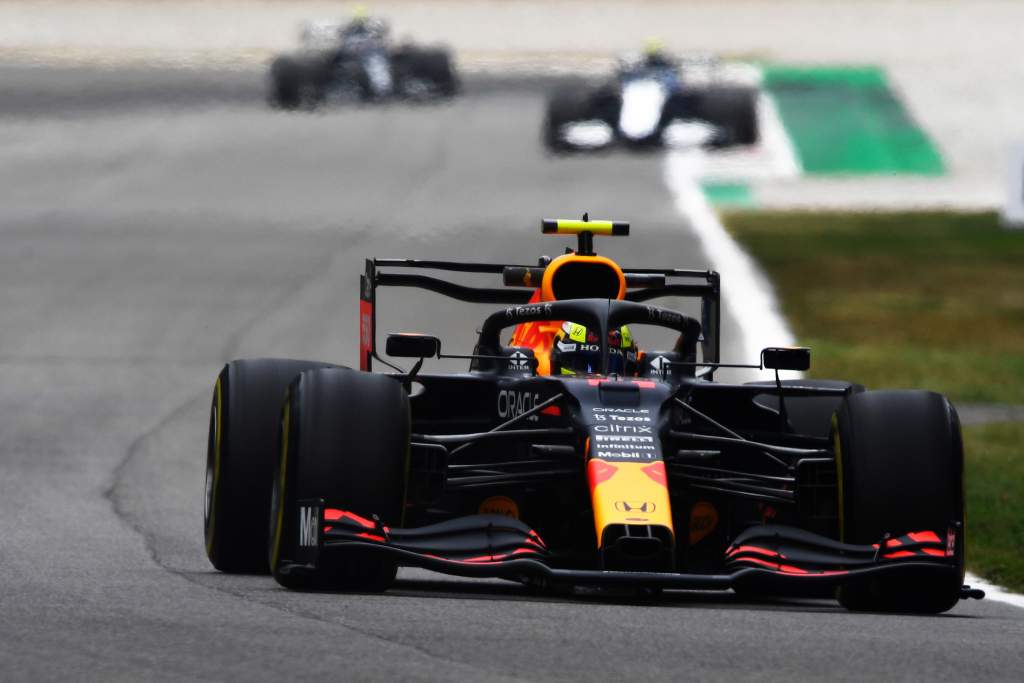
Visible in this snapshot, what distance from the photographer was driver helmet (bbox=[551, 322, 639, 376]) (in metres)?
10.8

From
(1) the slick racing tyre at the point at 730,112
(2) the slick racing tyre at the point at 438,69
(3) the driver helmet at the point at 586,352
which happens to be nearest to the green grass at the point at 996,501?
(3) the driver helmet at the point at 586,352

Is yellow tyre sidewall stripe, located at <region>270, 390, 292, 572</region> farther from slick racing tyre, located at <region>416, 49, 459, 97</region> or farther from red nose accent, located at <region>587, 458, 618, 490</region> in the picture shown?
slick racing tyre, located at <region>416, 49, 459, 97</region>

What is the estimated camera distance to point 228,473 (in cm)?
1043

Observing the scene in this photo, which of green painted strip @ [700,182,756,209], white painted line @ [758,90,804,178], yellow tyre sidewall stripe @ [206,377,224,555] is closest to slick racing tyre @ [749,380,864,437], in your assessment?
yellow tyre sidewall stripe @ [206,377,224,555]

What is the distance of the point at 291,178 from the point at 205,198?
2.42m

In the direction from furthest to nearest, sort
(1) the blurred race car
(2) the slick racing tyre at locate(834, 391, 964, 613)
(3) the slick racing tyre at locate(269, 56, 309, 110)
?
(3) the slick racing tyre at locate(269, 56, 309, 110) < (1) the blurred race car < (2) the slick racing tyre at locate(834, 391, 964, 613)

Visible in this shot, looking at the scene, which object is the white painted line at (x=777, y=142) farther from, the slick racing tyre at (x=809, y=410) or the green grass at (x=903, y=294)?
the slick racing tyre at (x=809, y=410)

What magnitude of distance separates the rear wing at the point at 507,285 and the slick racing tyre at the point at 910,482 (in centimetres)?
248

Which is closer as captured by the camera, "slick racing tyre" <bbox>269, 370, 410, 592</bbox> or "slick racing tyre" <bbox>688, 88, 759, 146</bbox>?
"slick racing tyre" <bbox>269, 370, 410, 592</bbox>

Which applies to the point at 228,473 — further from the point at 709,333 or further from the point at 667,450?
the point at 709,333

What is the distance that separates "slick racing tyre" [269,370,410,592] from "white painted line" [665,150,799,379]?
1122cm

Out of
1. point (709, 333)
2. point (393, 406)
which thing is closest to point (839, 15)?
point (709, 333)

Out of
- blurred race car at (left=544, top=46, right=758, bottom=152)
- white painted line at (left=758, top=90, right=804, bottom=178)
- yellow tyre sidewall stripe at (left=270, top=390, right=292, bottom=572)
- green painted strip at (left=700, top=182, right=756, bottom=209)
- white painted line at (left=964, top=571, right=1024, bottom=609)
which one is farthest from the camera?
white painted line at (left=758, top=90, right=804, bottom=178)

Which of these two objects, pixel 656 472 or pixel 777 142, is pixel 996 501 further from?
pixel 777 142
